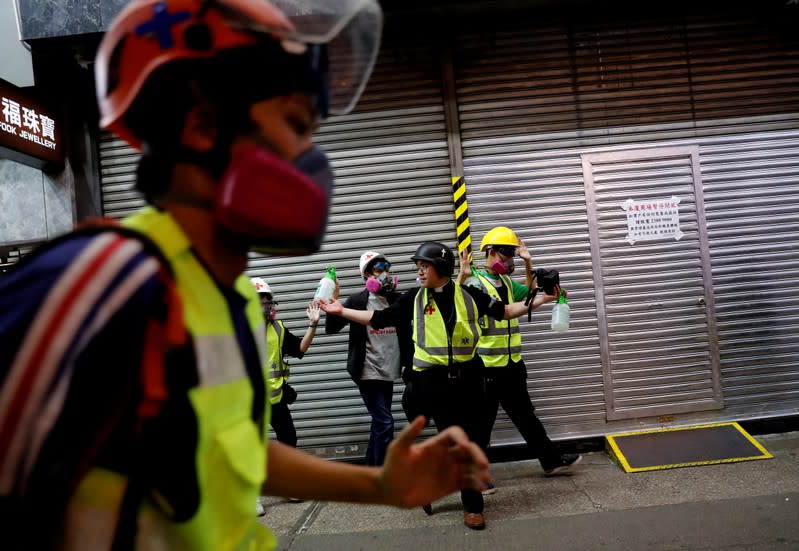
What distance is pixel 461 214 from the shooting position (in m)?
6.99

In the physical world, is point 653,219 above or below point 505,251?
above

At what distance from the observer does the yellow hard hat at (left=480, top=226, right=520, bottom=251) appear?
6398mm

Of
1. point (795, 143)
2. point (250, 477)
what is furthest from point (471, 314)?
point (795, 143)

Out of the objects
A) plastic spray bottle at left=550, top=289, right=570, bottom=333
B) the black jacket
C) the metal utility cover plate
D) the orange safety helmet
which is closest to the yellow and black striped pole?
the black jacket

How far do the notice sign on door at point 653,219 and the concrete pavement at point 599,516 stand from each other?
2.57 metres

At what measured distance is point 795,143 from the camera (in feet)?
23.9

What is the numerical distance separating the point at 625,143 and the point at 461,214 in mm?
2143

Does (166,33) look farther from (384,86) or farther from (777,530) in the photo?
(384,86)

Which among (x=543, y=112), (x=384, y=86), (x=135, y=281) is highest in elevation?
(x=384, y=86)

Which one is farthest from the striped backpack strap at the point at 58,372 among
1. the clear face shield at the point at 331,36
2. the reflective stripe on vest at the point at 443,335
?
the reflective stripe on vest at the point at 443,335

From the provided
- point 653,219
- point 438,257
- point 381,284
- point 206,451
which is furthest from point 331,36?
point 653,219

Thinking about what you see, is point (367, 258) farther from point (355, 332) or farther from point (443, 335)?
point (443, 335)

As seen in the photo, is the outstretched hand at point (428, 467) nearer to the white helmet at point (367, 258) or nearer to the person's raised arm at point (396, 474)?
the person's raised arm at point (396, 474)

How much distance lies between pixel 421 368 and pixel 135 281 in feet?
15.1
